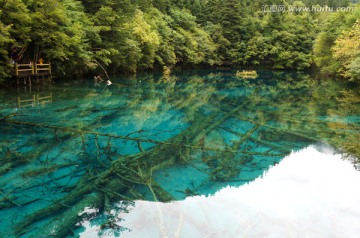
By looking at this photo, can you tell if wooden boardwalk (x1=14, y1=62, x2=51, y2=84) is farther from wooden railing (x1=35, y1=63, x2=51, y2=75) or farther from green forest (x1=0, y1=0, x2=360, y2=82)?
green forest (x1=0, y1=0, x2=360, y2=82)

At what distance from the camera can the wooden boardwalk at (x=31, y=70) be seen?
1973 centimetres

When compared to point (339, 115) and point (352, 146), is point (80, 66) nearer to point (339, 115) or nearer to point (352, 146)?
point (339, 115)

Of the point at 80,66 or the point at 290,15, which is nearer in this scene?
the point at 80,66

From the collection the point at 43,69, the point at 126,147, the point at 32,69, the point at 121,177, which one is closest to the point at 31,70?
the point at 32,69

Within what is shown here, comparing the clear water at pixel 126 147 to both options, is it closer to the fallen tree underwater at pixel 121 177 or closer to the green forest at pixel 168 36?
the fallen tree underwater at pixel 121 177

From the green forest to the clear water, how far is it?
4.30m

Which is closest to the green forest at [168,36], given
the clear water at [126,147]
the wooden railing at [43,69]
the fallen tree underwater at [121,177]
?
the wooden railing at [43,69]

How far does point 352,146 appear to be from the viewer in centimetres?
1023

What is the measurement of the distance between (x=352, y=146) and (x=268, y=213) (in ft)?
19.5

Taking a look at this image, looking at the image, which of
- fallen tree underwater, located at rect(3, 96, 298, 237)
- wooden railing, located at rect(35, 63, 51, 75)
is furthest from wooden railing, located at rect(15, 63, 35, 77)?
fallen tree underwater, located at rect(3, 96, 298, 237)

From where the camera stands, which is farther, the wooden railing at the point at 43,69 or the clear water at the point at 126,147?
the wooden railing at the point at 43,69

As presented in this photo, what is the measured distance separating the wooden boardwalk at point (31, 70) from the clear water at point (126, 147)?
95.3 inches

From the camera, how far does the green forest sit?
19031 mm

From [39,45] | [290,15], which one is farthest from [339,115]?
[290,15]
